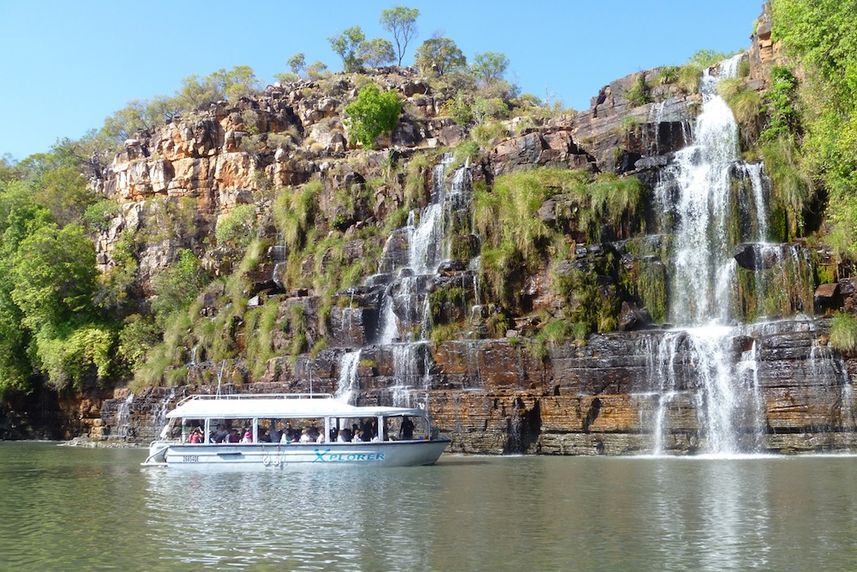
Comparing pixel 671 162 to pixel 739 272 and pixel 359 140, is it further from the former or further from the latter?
pixel 359 140

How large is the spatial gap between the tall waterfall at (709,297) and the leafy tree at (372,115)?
30300mm

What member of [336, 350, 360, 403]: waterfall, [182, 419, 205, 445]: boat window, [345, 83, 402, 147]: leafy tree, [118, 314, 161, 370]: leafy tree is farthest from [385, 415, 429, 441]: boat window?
[345, 83, 402, 147]: leafy tree

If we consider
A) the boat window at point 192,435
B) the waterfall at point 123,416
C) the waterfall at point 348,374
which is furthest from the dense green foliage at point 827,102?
the waterfall at point 123,416

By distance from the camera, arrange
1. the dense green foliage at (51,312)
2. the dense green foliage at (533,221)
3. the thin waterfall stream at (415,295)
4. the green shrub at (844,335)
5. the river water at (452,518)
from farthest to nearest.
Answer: the dense green foliage at (51,312), the dense green foliage at (533,221), the thin waterfall stream at (415,295), the green shrub at (844,335), the river water at (452,518)

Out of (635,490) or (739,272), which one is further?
(739,272)

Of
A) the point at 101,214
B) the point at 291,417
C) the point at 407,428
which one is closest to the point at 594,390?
the point at 407,428

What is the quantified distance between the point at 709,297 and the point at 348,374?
1707cm

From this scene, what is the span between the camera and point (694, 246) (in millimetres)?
41750

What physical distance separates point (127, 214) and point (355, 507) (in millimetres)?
60344

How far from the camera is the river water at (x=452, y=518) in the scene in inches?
595

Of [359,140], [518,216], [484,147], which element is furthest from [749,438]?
[359,140]

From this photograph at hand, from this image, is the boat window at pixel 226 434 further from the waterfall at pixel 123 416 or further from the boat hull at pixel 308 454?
the waterfall at pixel 123 416

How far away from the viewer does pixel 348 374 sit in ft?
139

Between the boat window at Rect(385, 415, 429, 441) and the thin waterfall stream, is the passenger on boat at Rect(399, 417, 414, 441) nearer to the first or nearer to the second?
the boat window at Rect(385, 415, 429, 441)
